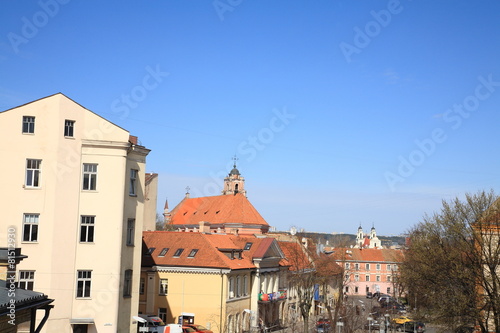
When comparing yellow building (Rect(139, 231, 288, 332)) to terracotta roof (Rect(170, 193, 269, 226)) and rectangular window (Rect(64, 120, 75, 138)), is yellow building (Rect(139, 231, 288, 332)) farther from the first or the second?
terracotta roof (Rect(170, 193, 269, 226))

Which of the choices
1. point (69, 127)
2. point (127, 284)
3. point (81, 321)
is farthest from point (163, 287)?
point (69, 127)

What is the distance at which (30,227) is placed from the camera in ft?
108

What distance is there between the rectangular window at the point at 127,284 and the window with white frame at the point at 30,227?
6113mm

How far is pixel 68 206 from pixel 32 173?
292 cm

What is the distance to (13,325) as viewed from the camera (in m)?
14.1

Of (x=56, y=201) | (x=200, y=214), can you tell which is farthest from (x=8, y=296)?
(x=200, y=214)

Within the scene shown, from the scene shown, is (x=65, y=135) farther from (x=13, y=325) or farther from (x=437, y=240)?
(x=437, y=240)

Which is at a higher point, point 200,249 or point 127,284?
point 200,249

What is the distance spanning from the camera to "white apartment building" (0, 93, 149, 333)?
32531 mm

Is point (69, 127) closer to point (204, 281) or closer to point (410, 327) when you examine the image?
point (204, 281)

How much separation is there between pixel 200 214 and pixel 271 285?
5230cm

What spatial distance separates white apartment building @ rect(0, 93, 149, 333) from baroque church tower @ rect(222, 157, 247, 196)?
100m

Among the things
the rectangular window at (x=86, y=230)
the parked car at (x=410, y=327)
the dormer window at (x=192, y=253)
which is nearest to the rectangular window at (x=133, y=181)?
the rectangular window at (x=86, y=230)

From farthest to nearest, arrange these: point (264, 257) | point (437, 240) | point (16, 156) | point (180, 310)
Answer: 1. point (264, 257)
2. point (180, 310)
3. point (437, 240)
4. point (16, 156)
